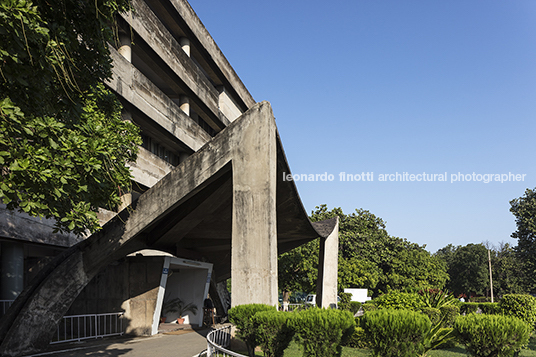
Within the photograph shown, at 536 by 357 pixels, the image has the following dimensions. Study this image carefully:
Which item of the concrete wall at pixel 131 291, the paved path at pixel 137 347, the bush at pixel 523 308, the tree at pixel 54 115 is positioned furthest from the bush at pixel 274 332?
the bush at pixel 523 308

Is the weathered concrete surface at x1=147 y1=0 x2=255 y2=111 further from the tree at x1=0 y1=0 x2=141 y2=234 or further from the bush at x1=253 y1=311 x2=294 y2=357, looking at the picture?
the bush at x1=253 y1=311 x2=294 y2=357

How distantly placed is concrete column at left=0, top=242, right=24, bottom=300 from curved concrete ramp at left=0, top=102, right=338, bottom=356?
4564 millimetres

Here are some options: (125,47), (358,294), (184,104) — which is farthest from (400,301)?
(358,294)

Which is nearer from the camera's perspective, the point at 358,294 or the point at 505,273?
the point at 358,294

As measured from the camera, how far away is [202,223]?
19656 mm

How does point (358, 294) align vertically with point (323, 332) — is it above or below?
below

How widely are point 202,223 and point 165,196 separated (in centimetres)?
597

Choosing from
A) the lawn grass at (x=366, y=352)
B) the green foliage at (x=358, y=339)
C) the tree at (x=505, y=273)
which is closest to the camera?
the lawn grass at (x=366, y=352)

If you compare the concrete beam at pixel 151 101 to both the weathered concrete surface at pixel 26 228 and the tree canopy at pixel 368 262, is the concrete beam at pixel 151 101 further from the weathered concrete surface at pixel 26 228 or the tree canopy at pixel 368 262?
the tree canopy at pixel 368 262

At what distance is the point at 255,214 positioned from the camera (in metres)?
12.7

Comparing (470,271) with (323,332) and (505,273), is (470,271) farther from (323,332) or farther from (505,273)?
(323,332)

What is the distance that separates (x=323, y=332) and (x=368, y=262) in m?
42.3

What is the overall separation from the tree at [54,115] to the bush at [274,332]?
487cm

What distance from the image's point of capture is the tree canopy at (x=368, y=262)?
42.0 metres
